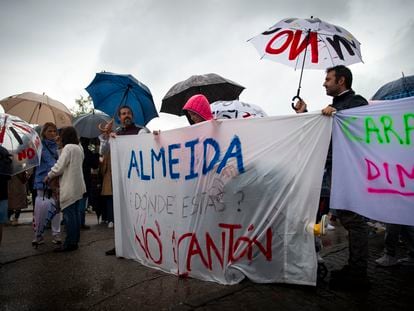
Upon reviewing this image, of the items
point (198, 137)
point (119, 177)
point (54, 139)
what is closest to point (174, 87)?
point (54, 139)

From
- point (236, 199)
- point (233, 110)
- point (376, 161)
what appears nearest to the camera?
Result: point (376, 161)

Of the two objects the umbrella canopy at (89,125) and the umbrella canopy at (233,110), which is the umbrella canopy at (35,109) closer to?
the umbrella canopy at (89,125)

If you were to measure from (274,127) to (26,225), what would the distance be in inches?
255

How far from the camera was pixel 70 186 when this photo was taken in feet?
15.4

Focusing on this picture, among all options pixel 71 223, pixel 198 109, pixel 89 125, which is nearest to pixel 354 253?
pixel 198 109

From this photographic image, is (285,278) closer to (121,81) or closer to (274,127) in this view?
(274,127)

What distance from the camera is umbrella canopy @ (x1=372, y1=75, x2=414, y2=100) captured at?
15.3 ft

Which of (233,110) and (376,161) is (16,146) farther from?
(376,161)

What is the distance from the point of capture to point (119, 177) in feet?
14.1

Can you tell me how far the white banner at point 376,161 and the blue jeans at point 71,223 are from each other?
348cm

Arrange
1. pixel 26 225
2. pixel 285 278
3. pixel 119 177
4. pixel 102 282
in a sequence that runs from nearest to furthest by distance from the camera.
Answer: pixel 285 278 → pixel 102 282 → pixel 119 177 → pixel 26 225

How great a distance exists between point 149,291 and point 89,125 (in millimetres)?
5295

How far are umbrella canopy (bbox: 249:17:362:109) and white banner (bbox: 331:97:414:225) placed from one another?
1.05 m

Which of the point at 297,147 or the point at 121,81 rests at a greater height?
the point at 121,81
